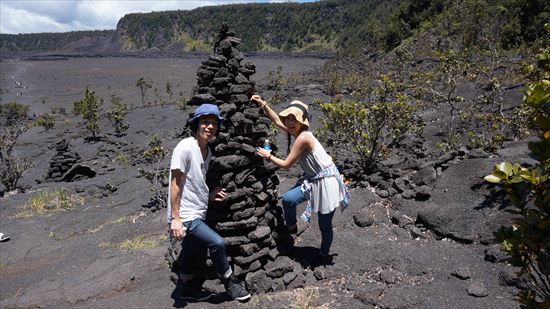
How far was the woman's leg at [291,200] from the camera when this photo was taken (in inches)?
195

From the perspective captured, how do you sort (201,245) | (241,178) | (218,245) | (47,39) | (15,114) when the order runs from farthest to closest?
(47,39) < (15,114) < (241,178) < (201,245) < (218,245)

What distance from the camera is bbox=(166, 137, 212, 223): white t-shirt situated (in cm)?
405

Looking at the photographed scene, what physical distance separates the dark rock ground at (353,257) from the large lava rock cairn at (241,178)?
0.78ft

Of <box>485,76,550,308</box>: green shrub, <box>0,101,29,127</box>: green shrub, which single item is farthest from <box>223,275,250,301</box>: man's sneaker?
<box>0,101,29,127</box>: green shrub

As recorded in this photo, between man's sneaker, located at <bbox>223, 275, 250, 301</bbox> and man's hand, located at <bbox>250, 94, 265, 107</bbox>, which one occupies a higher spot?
man's hand, located at <bbox>250, 94, 265, 107</bbox>

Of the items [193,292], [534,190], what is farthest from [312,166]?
[534,190]

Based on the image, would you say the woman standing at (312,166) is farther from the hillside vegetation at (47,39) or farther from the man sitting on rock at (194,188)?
the hillside vegetation at (47,39)

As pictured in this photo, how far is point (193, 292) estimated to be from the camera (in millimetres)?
4941

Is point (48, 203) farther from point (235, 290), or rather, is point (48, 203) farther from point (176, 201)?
point (176, 201)

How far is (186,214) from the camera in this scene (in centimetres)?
421

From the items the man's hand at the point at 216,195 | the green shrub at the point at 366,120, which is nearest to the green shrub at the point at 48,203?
the green shrub at the point at 366,120

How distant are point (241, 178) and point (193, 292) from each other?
1454mm

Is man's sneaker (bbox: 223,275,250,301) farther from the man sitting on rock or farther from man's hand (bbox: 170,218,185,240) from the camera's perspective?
man's hand (bbox: 170,218,185,240)

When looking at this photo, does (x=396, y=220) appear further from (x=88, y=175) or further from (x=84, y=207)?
(x=88, y=175)
